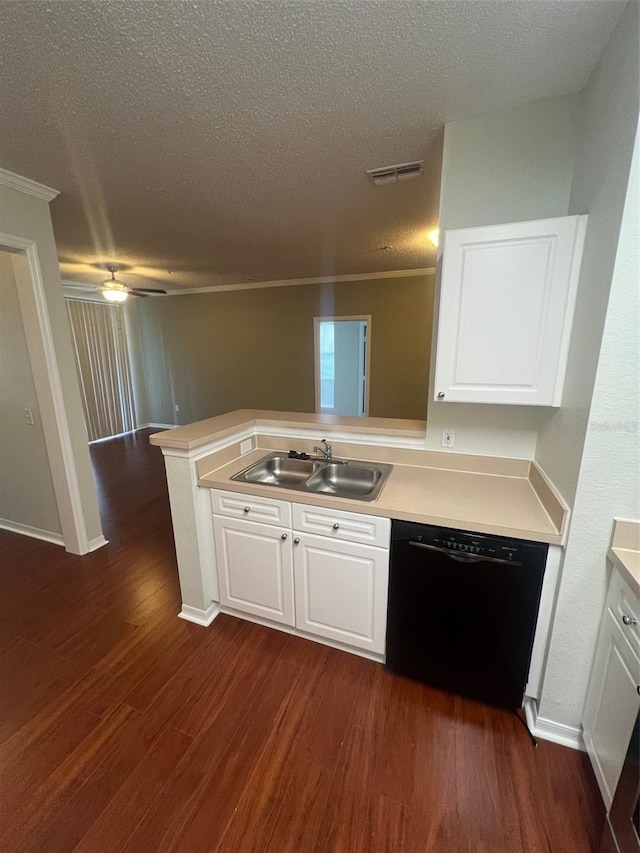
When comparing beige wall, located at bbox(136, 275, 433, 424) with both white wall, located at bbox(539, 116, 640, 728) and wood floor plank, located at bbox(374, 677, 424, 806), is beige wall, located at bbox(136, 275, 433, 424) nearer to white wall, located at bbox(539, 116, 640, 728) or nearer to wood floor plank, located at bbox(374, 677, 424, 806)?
white wall, located at bbox(539, 116, 640, 728)

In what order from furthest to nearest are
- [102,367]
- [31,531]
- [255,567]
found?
[102,367] < [31,531] < [255,567]

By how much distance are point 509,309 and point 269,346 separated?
15.0 ft

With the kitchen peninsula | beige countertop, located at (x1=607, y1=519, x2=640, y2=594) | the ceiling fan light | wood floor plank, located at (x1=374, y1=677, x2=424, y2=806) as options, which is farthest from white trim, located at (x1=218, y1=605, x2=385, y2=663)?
the ceiling fan light

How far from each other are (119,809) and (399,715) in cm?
110

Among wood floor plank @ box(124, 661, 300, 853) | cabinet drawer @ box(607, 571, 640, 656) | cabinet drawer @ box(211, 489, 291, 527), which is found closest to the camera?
cabinet drawer @ box(607, 571, 640, 656)

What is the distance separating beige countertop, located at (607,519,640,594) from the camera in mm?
1083

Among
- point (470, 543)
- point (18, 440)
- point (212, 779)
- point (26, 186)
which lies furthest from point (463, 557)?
point (18, 440)

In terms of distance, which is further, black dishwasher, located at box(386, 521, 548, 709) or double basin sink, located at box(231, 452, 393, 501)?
double basin sink, located at box(231, 452, 393, 501)

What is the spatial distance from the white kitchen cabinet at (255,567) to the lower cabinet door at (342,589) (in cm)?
8

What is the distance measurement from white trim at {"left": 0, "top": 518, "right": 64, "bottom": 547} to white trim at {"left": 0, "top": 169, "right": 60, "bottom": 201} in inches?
98.3

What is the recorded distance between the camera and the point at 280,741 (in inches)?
54.1

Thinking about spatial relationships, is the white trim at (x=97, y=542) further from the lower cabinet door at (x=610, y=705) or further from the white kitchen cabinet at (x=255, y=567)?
the lower cabinet door at (x=610, y=705)

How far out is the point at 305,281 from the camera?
5.15m

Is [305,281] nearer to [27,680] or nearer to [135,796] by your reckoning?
[27,680]
